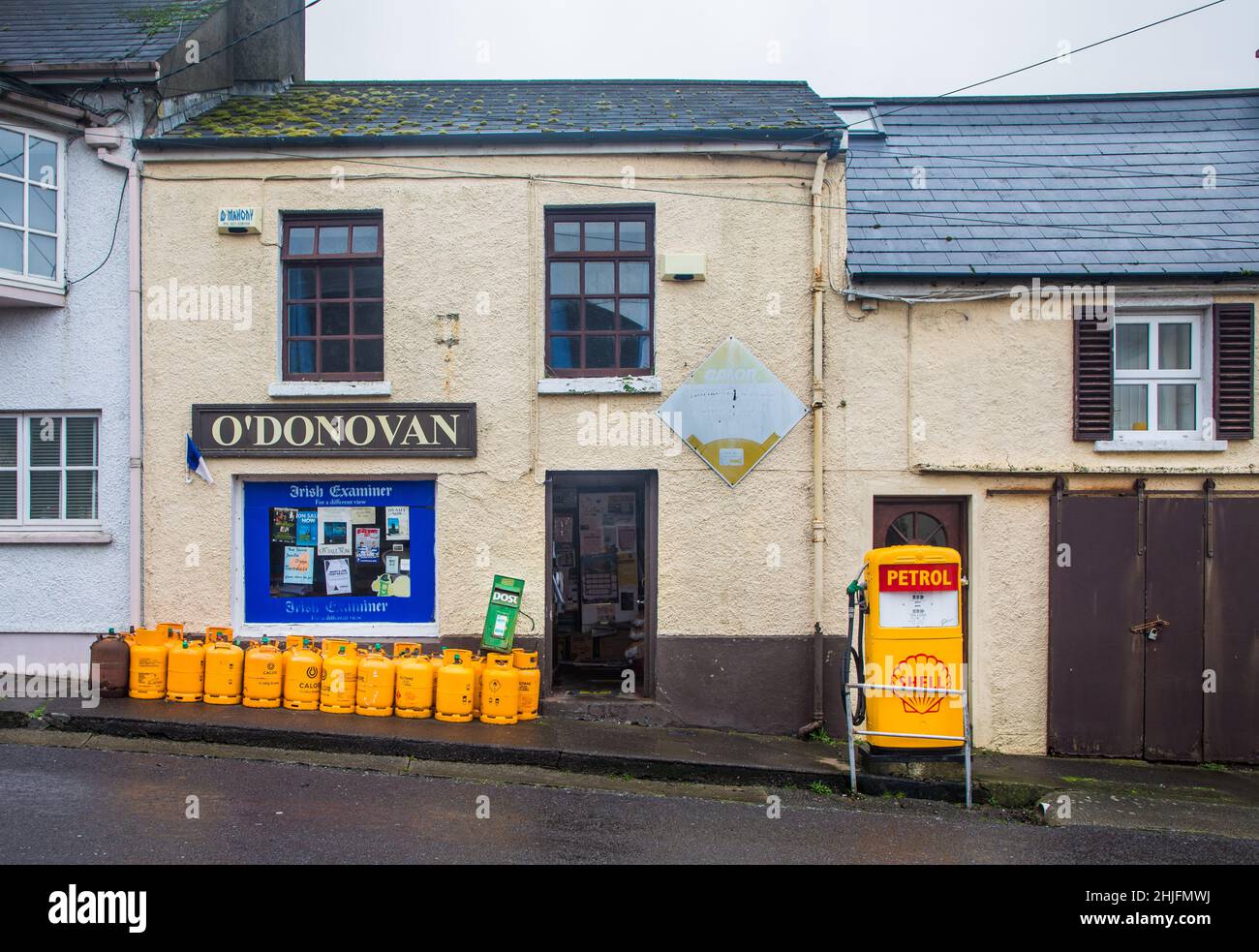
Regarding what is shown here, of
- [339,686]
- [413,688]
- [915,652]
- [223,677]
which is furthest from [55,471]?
[915,652]

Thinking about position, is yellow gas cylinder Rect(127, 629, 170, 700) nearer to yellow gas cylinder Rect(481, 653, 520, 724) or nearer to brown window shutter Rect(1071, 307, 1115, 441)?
yellow gas cylinder Rect(481, 653, 520, 724)

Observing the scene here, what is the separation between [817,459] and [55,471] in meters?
7.45

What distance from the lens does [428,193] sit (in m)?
9.63

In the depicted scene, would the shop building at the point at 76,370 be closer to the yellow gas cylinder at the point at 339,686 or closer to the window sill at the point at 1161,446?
the yellow gas cylinder at the point at 339,686

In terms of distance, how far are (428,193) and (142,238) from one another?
2.83 m

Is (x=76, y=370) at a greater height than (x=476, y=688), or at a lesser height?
greater

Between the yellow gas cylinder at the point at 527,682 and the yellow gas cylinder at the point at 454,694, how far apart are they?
453mm

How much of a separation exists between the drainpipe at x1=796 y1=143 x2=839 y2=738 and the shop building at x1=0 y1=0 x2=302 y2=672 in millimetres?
6519

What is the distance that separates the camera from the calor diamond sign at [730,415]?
9508 mm

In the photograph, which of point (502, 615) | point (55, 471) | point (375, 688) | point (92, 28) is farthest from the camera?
point (92, 28)

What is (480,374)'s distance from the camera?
9570 mm

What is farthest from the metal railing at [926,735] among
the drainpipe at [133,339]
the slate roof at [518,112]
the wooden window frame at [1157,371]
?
the drainpipe at [133,339]

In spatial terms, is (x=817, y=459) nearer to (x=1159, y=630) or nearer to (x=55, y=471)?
(x=1159, y=630)

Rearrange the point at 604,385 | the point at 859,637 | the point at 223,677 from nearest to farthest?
1. the point at 859,637
2. the point at 223,677
3. the point at 604,385
